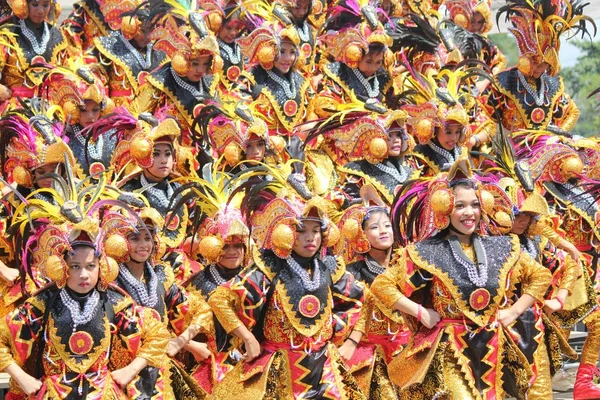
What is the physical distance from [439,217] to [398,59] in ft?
18.2

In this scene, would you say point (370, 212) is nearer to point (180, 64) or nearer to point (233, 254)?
point (233, 254)

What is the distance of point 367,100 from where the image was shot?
38.1ft

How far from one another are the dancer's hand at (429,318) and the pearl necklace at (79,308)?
1667 millimetres

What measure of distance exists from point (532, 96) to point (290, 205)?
4578mm

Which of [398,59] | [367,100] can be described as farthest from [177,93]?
[398,59]

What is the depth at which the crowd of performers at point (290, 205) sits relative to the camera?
27.2 ft

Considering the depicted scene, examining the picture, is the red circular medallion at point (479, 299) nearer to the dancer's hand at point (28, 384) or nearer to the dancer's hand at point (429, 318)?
the dancer's hand at point (429, 318)

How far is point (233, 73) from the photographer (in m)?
12.8

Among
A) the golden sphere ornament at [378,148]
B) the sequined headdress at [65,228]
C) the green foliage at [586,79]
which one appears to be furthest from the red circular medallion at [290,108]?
the green foliage at [586,79]

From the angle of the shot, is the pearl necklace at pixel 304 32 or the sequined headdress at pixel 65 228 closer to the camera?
the sequined headdress at pixel 65 228

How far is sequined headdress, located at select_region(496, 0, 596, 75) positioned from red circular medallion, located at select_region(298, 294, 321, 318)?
473cm

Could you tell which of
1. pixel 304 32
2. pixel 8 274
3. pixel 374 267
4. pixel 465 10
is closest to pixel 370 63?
pixel 304 32

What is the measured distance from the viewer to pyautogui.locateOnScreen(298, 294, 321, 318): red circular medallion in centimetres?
836

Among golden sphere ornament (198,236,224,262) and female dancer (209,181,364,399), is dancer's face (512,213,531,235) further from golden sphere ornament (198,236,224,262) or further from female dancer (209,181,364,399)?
golden sphere ornament (198,236,224,262)
